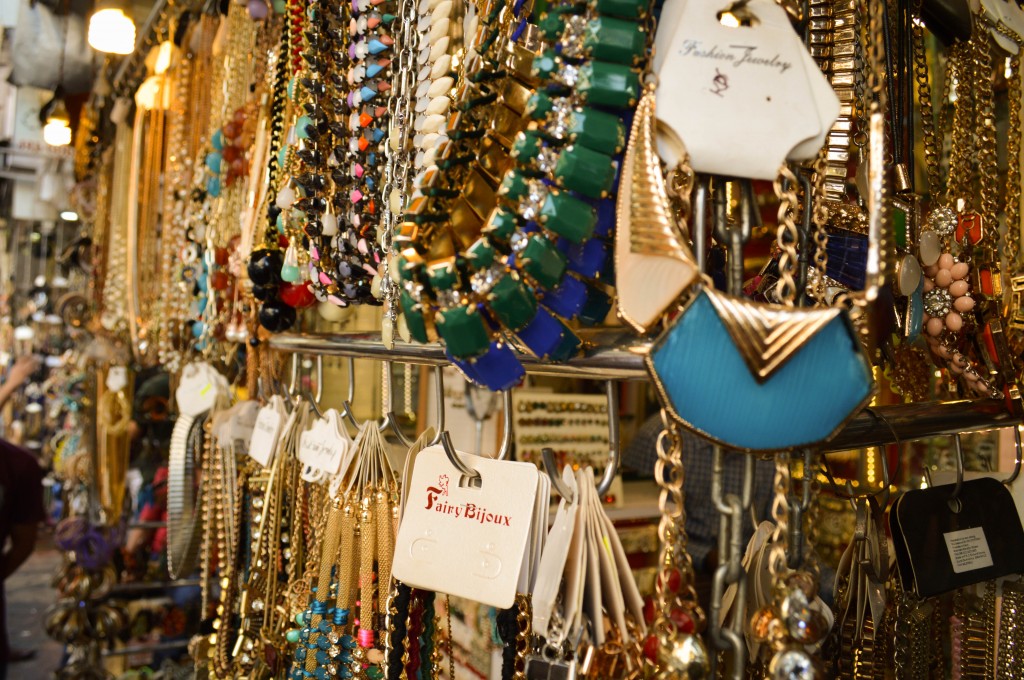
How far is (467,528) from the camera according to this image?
0.57 metres

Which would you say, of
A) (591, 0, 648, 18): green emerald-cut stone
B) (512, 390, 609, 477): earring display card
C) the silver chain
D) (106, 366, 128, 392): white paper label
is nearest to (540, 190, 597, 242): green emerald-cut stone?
(591, 0, 648, 18): green emerald-cut stone

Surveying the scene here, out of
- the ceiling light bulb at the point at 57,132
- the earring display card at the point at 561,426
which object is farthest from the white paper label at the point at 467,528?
the ceiling light bulb at the point at 57,132

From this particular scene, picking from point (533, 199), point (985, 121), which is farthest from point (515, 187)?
point (985, 121)

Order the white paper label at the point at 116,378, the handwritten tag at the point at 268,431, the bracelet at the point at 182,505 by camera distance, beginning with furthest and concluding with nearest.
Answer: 1. the white paper label at the point at 116,378
2. the bracelet at the point at 182,505
3. the handwritten tag at the point at 268,431

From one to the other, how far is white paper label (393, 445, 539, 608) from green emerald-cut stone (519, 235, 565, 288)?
17cm

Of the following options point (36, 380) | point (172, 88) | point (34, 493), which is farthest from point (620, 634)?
point (36, 380)

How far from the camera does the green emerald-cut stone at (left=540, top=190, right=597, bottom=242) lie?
0.42 m

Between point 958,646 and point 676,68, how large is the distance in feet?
2.30

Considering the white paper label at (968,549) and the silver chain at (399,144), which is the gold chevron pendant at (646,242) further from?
the white paper label at (968,549)

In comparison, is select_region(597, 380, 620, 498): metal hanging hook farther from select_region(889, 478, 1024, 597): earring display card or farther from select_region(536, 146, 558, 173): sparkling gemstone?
select_region(889, 478, 1024, 597): earring display card

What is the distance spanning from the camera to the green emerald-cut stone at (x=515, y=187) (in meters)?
0.44

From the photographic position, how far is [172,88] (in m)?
1.81

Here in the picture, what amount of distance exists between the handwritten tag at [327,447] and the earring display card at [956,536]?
0.53 metres

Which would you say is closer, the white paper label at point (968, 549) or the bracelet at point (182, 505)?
the white paper label at point (968, 549)
